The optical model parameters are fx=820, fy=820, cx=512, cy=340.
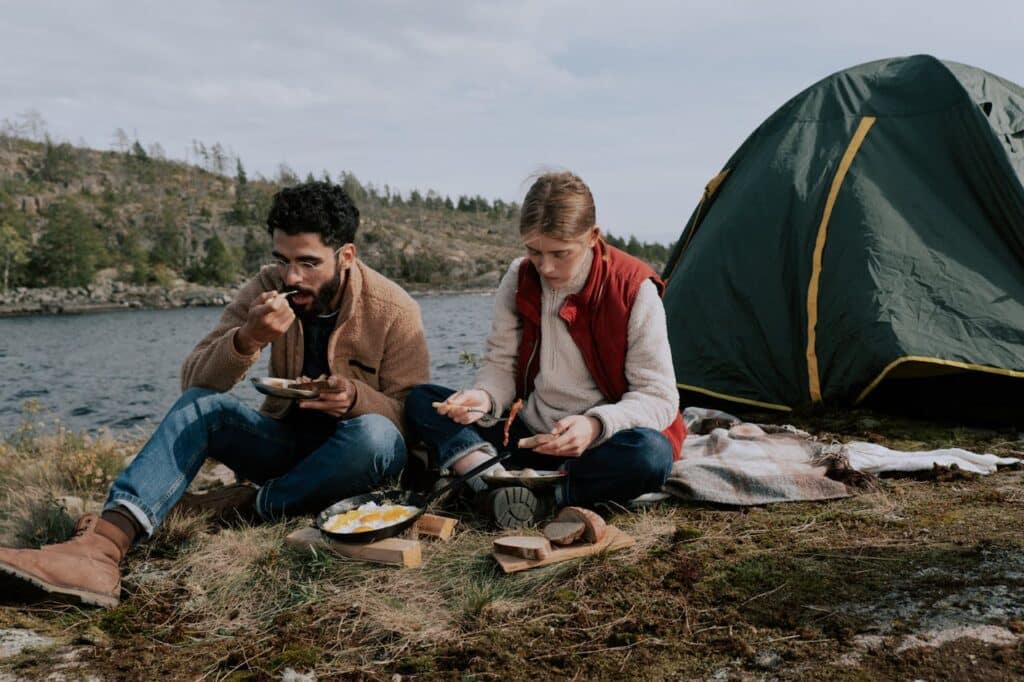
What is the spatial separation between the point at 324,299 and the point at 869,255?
2931mm

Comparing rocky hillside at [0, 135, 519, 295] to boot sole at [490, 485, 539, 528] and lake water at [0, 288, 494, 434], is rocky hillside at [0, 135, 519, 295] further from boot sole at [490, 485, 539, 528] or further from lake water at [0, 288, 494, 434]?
boot sole at [490, 485, 539, 528]

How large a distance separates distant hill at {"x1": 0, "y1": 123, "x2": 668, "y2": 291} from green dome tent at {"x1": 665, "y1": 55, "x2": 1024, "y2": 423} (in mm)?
51220

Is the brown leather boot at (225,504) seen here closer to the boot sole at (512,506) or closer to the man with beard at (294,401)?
the man with beard at (294,401)

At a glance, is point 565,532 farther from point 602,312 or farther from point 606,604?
→ point 602,312

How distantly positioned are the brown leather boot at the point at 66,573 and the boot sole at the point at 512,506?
4.01 ft

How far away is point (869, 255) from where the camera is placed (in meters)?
4.39

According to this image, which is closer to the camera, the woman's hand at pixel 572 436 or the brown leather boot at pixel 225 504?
the woman's hand at pixel 572 436

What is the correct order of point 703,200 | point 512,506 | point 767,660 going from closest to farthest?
1. point 767,660
2. point 512,506
3. point 703,200

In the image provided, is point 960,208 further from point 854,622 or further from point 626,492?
point 854,622

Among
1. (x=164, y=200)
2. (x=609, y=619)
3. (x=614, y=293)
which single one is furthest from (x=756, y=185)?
(x=164, y=200)

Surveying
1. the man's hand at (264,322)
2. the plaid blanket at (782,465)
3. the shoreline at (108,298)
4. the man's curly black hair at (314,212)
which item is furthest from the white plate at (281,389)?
the shoreline at (108,298)

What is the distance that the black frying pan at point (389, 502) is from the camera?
261 centimetres

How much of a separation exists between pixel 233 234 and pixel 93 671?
2606 inches

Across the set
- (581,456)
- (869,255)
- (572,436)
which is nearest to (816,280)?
(869,255)
